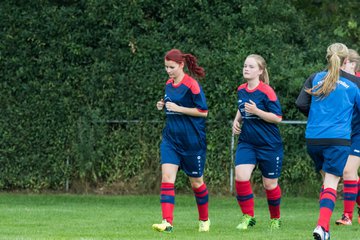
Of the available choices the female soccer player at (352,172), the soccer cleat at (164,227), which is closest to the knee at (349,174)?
the female soccer player at (352,172)

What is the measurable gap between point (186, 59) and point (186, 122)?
708mm

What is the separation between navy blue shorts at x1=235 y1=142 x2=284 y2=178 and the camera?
447 inches

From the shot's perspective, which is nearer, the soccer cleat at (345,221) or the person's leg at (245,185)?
the person's leg at (245,185)

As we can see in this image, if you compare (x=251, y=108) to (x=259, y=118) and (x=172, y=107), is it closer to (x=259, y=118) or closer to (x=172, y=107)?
(x=259, y=118)

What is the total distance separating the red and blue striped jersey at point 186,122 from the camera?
1104 cm

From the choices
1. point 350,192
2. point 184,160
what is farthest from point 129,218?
point 350,192

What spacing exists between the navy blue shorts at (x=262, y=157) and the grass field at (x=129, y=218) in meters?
0.67

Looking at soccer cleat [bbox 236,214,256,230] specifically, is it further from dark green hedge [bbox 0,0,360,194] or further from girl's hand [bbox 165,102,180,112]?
dark green hedge [bbox 0,0,360,194]

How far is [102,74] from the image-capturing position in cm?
1877

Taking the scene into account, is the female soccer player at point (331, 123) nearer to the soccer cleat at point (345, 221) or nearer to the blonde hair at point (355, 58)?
the blonde hair at point (355, 58)

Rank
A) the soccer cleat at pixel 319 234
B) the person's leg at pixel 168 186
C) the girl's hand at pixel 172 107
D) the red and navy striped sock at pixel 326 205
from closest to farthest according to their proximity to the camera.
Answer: the soccer cleat at pixel 319 234, the red and navy striped sock at pixel 326 205, the person's leg at pixel 168 186, the girl's hand at pixel 172 107

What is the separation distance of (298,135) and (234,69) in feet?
5.37

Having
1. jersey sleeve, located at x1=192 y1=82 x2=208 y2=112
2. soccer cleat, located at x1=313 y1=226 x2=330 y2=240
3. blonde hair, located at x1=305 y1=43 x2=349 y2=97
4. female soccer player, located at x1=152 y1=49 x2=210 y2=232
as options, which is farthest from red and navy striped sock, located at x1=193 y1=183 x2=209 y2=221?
soccer cleat, located at x1=313 y1=226 x2=330 y2=240

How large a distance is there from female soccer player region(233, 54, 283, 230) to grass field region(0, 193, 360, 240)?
1.71 feet
